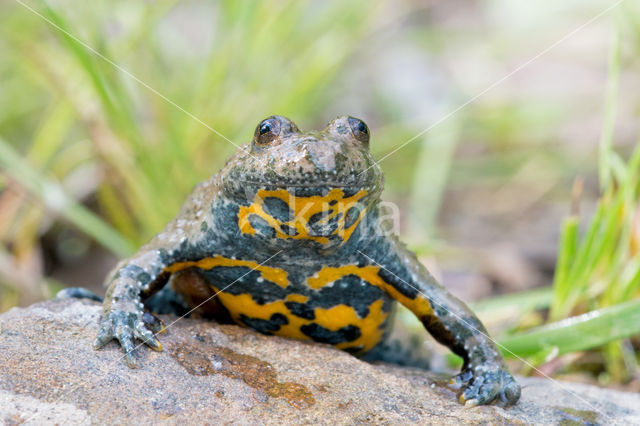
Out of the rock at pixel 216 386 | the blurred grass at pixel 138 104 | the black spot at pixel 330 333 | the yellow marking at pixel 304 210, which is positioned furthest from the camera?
the blurred grass at pixel 138 104

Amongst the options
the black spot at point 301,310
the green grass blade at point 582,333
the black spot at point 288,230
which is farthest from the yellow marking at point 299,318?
the green grass blade at point 582,333

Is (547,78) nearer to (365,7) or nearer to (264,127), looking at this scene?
(365,7)

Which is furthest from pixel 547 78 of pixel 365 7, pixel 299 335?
pixel 299 335

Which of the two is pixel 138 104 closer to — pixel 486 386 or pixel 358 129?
pixel 358 129

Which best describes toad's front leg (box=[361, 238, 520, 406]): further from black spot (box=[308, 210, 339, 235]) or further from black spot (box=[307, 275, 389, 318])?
black spot (box=[308, 210, 339, 235])

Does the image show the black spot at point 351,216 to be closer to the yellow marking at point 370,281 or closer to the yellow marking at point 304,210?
the yellow marking at point 304,210

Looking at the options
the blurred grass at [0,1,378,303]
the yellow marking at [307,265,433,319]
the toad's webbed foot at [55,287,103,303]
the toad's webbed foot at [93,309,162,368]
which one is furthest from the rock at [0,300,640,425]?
the blurred grass at [0,1,378,303]
